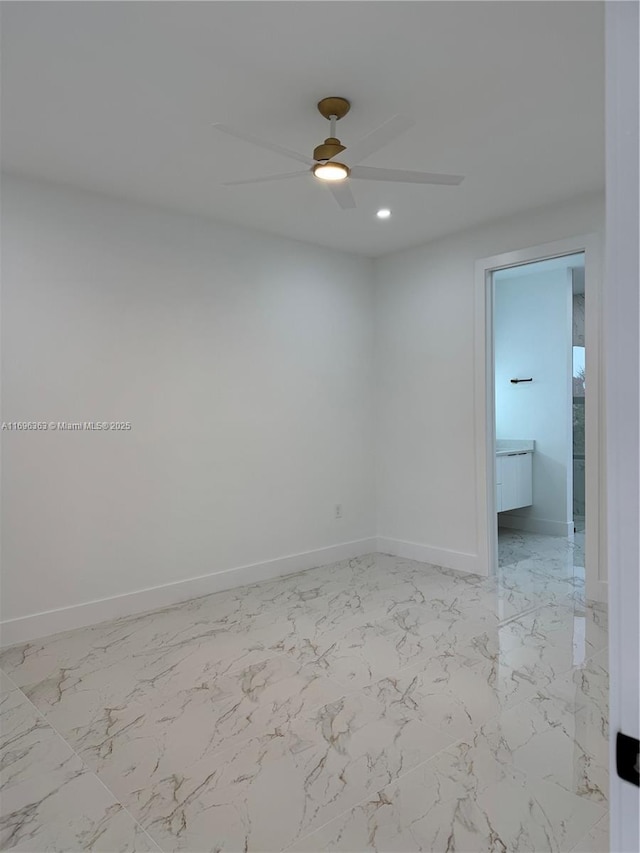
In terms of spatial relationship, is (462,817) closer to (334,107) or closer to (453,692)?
(453,692)

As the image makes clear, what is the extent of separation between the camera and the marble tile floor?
1.73 meters

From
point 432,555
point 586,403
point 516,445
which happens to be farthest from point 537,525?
point 586,403

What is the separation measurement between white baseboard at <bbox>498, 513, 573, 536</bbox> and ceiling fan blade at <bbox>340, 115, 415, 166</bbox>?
4492 millimetres

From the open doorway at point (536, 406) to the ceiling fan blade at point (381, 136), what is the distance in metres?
3.39

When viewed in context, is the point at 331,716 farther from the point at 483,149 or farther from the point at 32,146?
the point at 32,146

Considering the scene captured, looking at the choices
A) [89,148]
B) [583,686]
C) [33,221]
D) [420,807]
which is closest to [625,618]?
[420,807]

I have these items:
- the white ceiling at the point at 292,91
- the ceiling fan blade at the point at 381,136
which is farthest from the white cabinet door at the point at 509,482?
the ceiling fan blade at the point at 381,136

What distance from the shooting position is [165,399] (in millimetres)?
3803

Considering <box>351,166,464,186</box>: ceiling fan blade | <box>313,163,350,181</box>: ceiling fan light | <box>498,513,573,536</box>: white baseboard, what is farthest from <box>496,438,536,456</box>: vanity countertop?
<box>313,163,350,181</box>: ceiling fan light

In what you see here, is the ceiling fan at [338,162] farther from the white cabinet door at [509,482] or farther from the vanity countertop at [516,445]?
the vanity countertop at [516,445]

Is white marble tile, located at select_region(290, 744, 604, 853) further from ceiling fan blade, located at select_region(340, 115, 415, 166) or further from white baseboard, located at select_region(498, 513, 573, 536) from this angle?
white baseboard, located at select_region(498, 513, 573, 536)

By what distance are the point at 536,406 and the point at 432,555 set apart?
2.21m

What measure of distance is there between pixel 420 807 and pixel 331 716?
617 millimetres

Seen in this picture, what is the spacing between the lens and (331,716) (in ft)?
7.72
